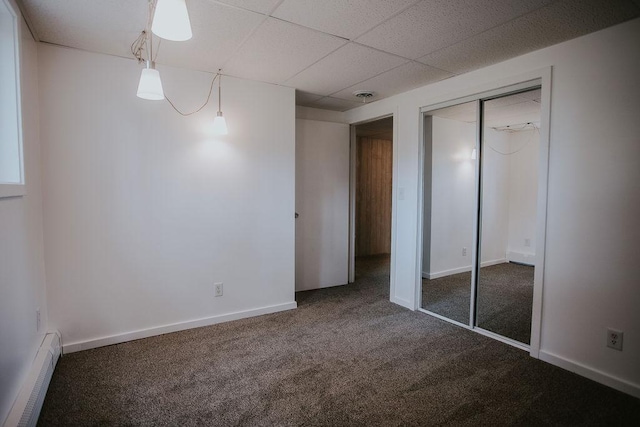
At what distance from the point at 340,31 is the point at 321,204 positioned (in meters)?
2.37

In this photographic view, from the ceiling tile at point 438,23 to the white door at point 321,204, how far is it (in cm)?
182

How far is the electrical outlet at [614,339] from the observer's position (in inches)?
82.0

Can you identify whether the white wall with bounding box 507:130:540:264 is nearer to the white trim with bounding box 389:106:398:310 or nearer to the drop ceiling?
the white trim with bounding box 389:106:398:310

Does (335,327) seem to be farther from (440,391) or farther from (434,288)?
(434,288)

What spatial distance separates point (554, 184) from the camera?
Answer: 236 cm

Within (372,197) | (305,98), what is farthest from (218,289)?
(372,197)

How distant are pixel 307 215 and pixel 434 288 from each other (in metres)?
1.87

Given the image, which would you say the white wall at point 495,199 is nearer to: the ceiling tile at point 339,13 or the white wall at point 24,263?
the ceiling tile at point 339,13

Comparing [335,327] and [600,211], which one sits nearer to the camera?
[600,211]

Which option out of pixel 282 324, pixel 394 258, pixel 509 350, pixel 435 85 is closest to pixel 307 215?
pixel 394 258

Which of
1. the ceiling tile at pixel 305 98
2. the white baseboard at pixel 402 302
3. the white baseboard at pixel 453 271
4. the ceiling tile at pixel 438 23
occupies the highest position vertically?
the ceiling tile at pixel 305 98

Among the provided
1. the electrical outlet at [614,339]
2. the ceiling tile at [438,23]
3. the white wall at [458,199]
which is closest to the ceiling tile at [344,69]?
the ceiling tile at [438,23]

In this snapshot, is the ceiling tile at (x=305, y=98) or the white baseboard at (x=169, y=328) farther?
the ceiling tile at (x=305, y=98)

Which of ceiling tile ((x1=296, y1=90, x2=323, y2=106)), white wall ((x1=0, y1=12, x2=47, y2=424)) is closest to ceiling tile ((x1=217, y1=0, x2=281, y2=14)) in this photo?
white wall ((x1=0, y1=12, x2=47, y2=424))
